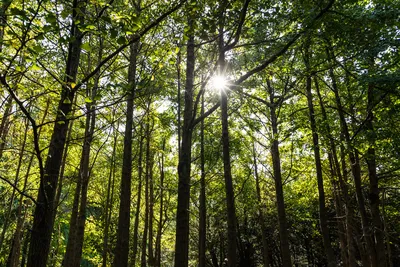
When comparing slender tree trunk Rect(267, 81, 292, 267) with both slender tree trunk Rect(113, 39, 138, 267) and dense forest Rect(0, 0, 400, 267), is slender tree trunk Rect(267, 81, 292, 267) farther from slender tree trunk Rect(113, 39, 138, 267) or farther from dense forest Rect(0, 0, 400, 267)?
A: slender tree trunk Rect(113, 39, 138, 267)

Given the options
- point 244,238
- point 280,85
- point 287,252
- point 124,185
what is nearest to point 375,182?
point 287,252

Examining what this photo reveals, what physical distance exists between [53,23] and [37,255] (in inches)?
88.3

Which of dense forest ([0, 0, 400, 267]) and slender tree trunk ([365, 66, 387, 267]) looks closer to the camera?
dense forest ([0, 0, 400, 267])

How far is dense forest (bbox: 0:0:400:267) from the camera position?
9.13 feet

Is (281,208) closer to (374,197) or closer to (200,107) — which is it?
(374,197)

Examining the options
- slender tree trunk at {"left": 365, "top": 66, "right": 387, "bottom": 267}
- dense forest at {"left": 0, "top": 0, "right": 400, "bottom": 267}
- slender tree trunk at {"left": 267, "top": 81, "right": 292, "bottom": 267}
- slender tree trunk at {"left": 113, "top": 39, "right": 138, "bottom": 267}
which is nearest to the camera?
dense forest at {"left": 0, "top": 0, "right": 400, "bottom": 267}

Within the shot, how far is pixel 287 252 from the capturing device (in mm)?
9250

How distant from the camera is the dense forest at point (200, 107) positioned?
9.13ft

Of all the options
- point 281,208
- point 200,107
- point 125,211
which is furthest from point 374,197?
point 125,211

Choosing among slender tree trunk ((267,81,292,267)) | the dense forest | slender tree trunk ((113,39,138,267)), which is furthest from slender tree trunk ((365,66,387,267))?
slender tree trunk ((113,39,138,267))

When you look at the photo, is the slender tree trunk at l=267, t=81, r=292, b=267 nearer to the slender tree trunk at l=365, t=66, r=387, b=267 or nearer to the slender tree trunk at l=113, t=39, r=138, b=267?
the slender tree trunk at l=365, t=66, r=387, b=267

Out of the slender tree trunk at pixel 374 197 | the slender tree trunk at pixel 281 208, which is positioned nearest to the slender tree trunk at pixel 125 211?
the slender tree trunk at pixel 281 208

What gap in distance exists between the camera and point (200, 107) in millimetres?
11000

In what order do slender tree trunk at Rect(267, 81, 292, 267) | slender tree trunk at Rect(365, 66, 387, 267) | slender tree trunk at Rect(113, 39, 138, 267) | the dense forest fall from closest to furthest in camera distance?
1. the dense forest
2. slender tree trunk at Rect(113, 39, 138, 267)
3. slender tree trunk at Rect(365, 66, 387, 267)
4. slender tree trunk at Rect(267, 81, 292, 267)
